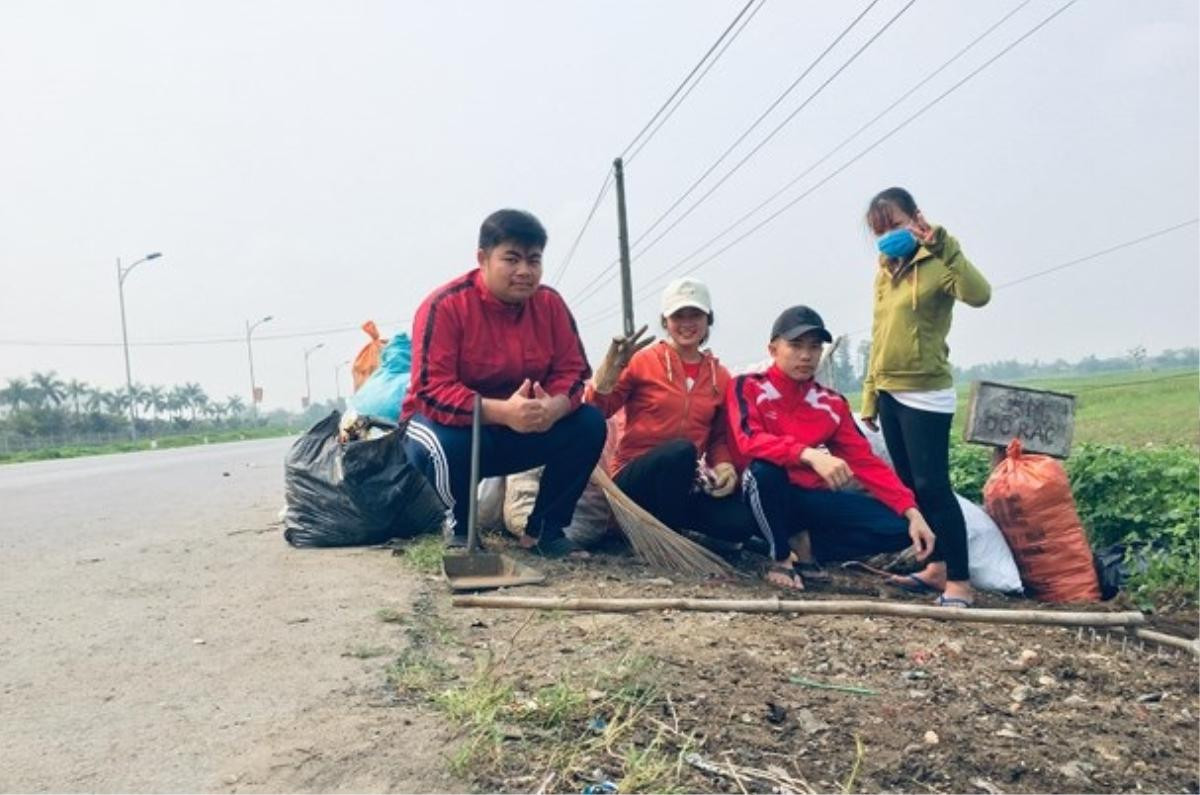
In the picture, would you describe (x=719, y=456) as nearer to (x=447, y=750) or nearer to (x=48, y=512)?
(x=447, y=750)

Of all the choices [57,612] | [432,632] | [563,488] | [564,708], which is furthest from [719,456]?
[57,612]

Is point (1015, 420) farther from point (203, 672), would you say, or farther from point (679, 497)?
point (203, 672)

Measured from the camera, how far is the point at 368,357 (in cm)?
551

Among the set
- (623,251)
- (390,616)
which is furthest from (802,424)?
(623,251)

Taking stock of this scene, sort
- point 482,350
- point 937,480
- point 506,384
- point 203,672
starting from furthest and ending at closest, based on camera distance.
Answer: point 506,384, point 482,350, point 937,480, point 203,672

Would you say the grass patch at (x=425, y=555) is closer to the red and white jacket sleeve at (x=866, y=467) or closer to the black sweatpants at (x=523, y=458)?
the black sweatpants at (x=523, y=458)

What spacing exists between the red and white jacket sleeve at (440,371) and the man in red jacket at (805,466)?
1135 millimetres

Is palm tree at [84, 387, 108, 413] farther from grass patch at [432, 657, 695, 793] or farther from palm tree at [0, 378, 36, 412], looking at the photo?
grass patch at [432, 657, 695, 793]

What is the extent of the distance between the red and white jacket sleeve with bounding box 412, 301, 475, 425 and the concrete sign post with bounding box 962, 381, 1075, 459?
7.34ft

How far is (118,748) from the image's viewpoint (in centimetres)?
194

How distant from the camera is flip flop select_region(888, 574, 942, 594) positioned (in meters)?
3.81

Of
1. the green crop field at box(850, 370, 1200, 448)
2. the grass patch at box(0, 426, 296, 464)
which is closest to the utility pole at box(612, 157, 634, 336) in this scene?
the green crop field at box(850, 370, 1200, 448)

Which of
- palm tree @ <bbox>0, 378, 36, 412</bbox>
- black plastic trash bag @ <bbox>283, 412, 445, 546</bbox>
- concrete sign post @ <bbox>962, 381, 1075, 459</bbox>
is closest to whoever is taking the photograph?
concrete sign post @ <bbox>962, 381, 1075, 459</bbox>

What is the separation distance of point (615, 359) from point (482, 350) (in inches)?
21.0
